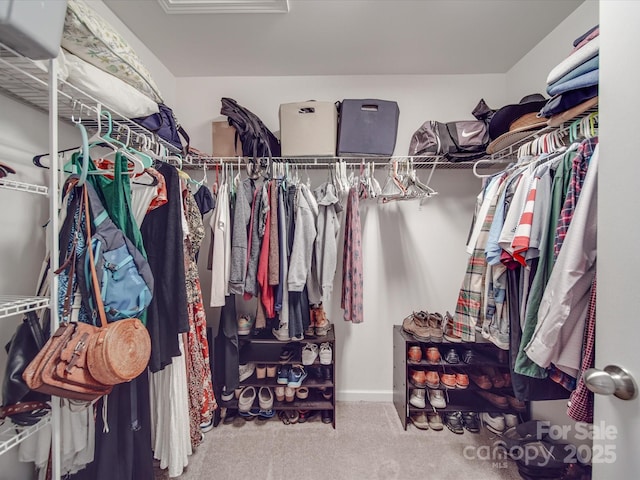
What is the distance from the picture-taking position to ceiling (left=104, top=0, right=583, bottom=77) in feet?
4.44

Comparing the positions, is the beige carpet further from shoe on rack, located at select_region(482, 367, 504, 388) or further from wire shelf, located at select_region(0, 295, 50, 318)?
wire shelf, located at select_region(0, 295, 50, 318)

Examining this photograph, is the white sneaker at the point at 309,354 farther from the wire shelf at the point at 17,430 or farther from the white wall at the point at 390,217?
the wire shelf at the point at 17,430

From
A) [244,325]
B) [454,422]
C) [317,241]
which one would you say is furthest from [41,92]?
[454,422]

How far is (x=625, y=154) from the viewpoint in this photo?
1.57 feet

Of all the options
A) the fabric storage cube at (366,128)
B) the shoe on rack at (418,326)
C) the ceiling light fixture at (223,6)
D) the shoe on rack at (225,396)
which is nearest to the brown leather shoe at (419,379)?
the shoe on rack at (418,326)

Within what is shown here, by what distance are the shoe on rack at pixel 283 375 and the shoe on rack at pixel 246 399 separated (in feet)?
0.65

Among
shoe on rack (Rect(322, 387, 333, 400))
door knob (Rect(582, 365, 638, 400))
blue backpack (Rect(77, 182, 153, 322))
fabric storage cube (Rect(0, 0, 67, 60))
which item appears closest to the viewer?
door knob (Rect(582, 365, 638, 400))

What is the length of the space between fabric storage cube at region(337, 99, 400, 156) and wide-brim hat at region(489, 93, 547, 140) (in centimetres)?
59

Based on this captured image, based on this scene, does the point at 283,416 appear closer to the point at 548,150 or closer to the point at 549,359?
the point at 549,359

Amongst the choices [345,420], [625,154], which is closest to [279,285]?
[345,420]

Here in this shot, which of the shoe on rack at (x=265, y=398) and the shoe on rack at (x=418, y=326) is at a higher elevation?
the shoe on rack at (x=418, y=326)

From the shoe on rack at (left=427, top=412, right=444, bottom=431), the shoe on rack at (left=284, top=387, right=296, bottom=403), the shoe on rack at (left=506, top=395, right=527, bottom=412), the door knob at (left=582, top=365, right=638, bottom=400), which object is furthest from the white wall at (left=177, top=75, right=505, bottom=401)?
the door knob at (left=582, top=365, right=638, bottom=400)

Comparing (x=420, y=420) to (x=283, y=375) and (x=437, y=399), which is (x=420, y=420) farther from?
(x=283, y=375)

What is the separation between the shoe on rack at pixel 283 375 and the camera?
167 centimetres
